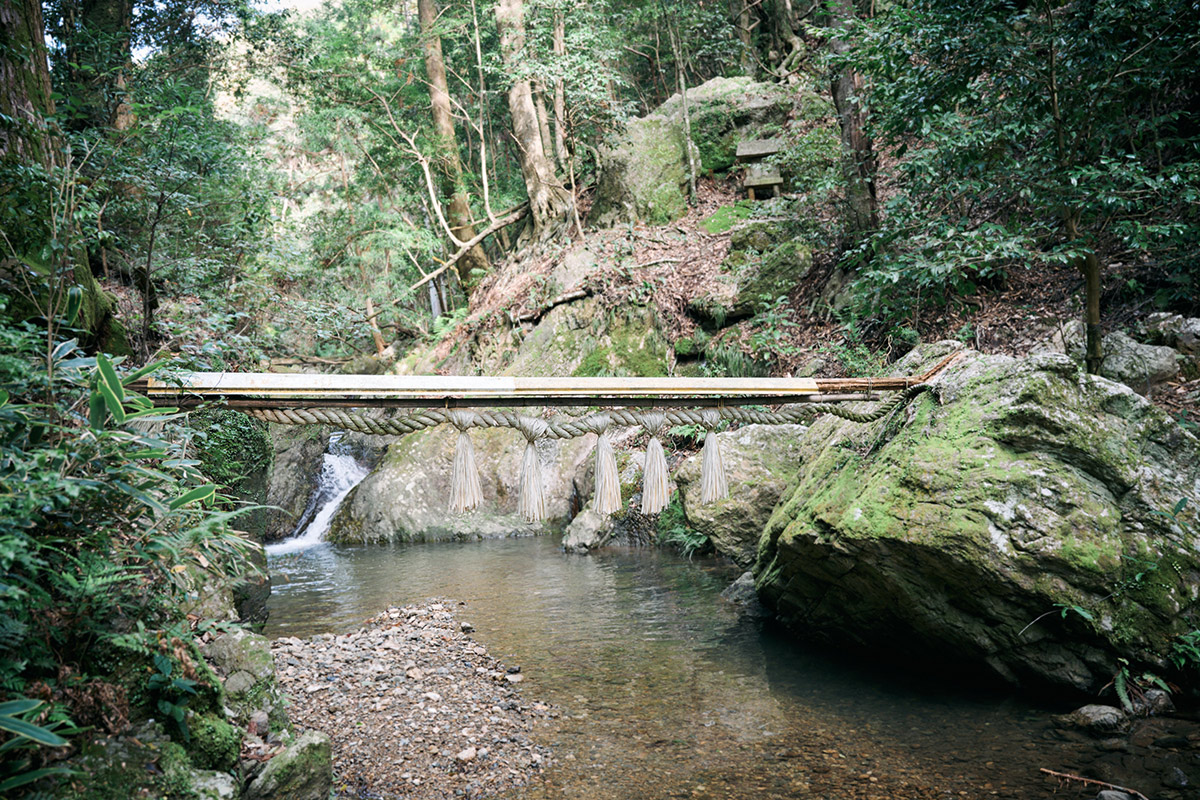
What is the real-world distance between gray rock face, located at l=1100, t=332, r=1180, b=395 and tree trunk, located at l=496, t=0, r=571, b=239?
9.94 m

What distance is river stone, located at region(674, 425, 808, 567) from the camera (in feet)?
24.0

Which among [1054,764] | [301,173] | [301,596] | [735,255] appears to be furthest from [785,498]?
[301,173]

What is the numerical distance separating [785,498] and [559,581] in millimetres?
2926

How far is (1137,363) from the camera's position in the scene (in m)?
6.09

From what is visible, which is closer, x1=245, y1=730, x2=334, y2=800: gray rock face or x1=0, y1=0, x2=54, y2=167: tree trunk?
x1=245, y1=730, x2=334, y2=800: gray rock face

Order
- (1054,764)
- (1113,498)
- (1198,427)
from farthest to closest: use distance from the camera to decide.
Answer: (1198,427)
(1113,498)
(1054,764)

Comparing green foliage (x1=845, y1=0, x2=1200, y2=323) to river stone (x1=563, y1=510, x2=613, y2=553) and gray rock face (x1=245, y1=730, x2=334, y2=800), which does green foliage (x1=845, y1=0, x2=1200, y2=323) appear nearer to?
river stone (x1=563, y1=510, x2=613, y2=553)

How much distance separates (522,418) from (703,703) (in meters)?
2.31

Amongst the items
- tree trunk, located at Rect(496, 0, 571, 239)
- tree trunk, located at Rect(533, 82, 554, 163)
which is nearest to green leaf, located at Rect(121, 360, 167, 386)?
tree trunk, located at Rect(496, 0, 571, 239)

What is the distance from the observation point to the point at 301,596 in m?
7.57

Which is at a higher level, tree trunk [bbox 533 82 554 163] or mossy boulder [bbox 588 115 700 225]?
tree trunk [bbox 533 82 554 163]

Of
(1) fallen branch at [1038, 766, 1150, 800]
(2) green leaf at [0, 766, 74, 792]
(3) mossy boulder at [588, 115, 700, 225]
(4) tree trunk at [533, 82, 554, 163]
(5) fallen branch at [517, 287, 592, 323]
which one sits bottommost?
(1) fallen branch at [1038, 766, 1150, 800]

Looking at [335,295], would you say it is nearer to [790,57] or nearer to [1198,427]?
[790,57]

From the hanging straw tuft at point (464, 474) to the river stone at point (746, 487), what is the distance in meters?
3.95
